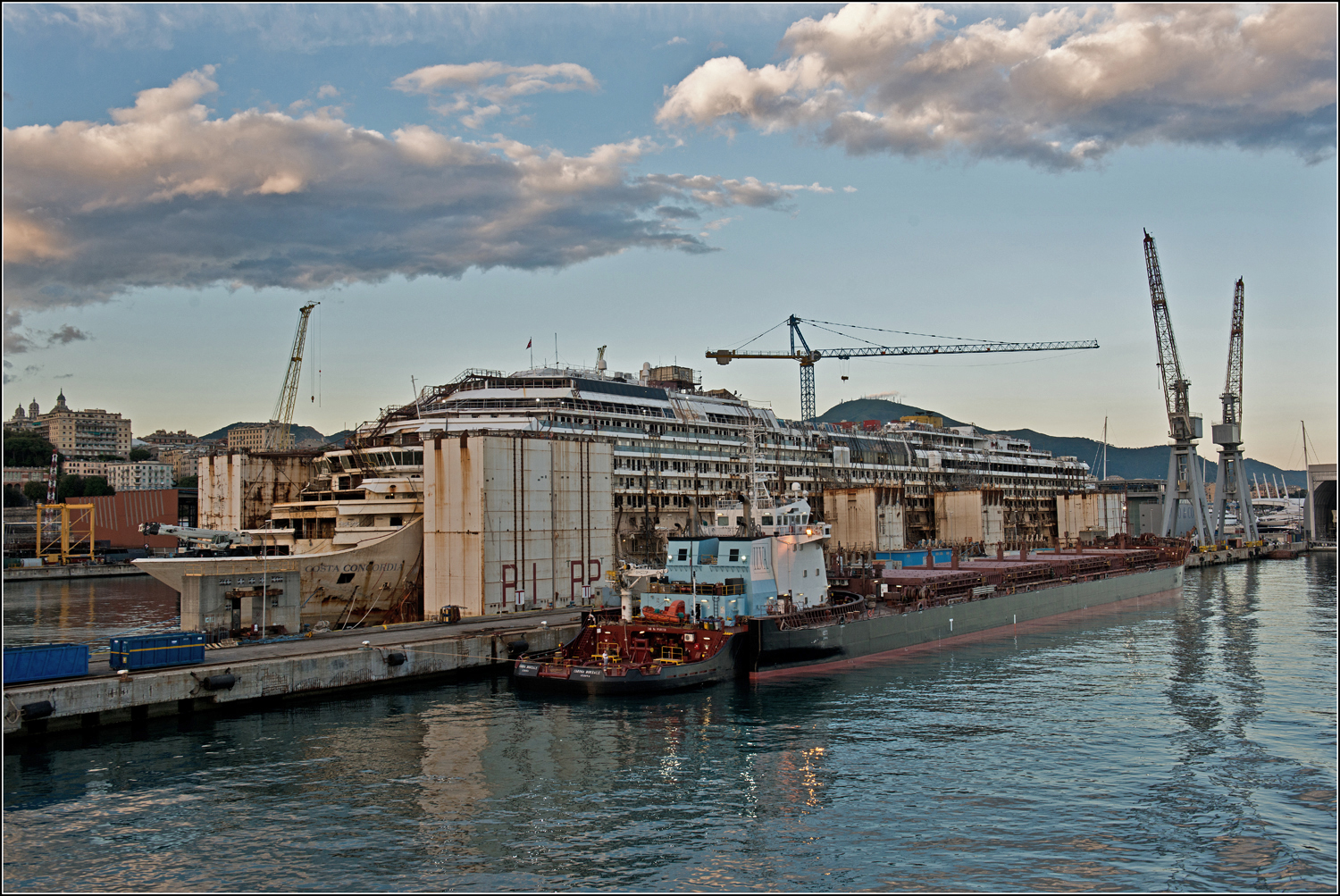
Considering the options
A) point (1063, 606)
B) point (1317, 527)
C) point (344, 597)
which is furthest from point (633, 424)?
point (1317, 527)

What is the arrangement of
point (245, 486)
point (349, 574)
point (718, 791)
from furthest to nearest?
point (245, 486) < point (349, 574) < point (718, 791)

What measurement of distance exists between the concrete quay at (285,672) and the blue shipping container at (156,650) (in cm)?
49

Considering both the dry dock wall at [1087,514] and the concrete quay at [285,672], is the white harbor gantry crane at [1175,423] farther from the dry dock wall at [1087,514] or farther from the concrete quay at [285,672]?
the concrete quay at [285,672]

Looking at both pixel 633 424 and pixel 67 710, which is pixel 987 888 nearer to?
pixel 67 710

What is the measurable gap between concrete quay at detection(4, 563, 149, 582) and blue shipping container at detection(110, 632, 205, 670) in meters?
82.7

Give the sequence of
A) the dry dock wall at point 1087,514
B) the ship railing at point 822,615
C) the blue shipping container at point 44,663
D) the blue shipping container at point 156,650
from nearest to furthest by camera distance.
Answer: the blue shipping container at point 44,663 → the blue shipping container at point 156,650 → the ship railing at point 822,615 → the dry dock wall at point 1087,514

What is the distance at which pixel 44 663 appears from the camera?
34.0 meters

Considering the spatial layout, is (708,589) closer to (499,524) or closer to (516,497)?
(499,524)

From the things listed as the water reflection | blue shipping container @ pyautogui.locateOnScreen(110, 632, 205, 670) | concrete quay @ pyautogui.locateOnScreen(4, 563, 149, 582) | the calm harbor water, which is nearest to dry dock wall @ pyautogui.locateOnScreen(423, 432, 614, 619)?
the calm harbor water

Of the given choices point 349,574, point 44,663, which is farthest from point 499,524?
point 44,663

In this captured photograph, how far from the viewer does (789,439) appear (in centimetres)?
9944

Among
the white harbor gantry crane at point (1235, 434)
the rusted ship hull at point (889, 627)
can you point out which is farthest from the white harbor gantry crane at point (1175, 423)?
the rusted ship hull at point (889, 627)

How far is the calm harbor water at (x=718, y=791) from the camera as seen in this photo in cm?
2111

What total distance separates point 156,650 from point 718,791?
23766 millimetres
